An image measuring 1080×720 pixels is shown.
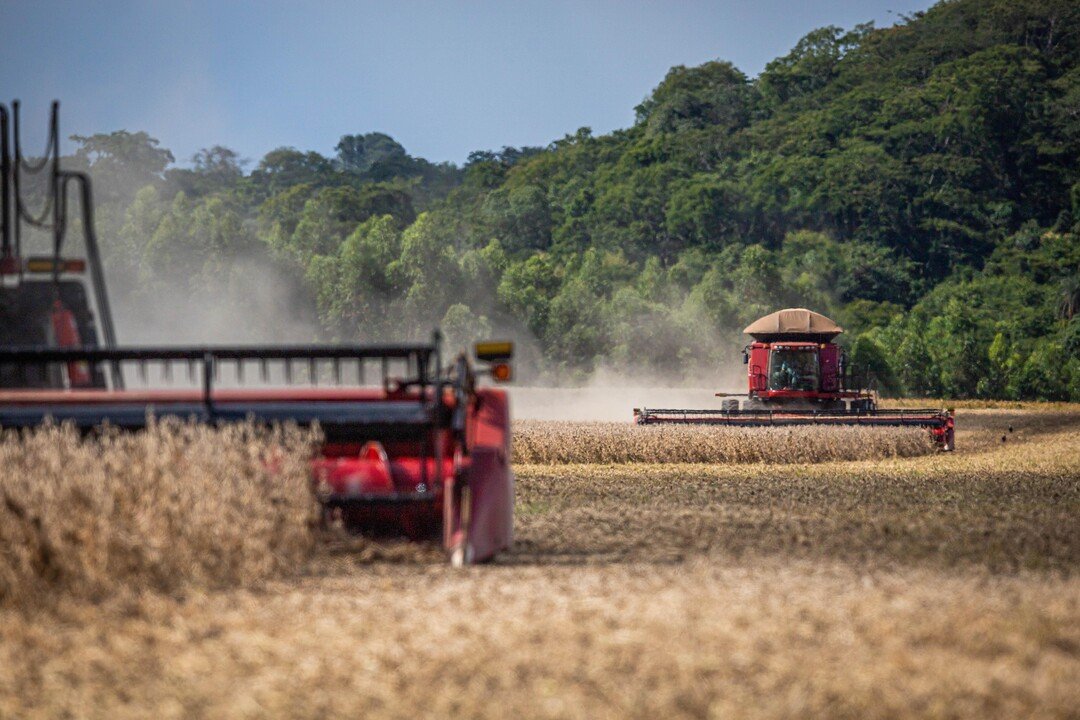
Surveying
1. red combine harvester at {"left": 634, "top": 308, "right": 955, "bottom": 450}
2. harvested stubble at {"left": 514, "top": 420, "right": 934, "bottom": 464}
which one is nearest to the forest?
red combine harvester at {"left": 634, "top": 308, "right": 955, "bottom": 450}

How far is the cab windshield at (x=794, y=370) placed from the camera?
94.6ft

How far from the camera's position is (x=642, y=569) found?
8836 mm

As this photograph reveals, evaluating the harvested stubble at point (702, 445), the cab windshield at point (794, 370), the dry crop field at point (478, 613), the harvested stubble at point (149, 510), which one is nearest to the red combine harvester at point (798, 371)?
the cab windshield at point (794, 370)

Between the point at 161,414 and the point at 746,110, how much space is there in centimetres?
8801

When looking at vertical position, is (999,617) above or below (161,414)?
below

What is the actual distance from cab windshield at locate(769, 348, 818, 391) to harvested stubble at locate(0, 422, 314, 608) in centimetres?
2074

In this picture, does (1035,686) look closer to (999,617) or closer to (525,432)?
(999,617)

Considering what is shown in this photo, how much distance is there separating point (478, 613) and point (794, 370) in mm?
22450

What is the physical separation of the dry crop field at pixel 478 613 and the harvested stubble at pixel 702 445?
397 inches

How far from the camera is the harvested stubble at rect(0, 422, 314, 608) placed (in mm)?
7254

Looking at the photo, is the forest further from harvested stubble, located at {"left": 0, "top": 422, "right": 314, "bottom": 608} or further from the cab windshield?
harvested stubble, located at {"left": 0, "top": 422, "right": 314, "bottom": 608}

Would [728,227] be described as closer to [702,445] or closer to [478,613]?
[702,445]

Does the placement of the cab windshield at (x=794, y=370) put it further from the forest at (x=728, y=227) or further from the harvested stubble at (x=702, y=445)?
the forest at (x=728, y=227)

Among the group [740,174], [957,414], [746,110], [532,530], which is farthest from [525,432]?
[746,110]
